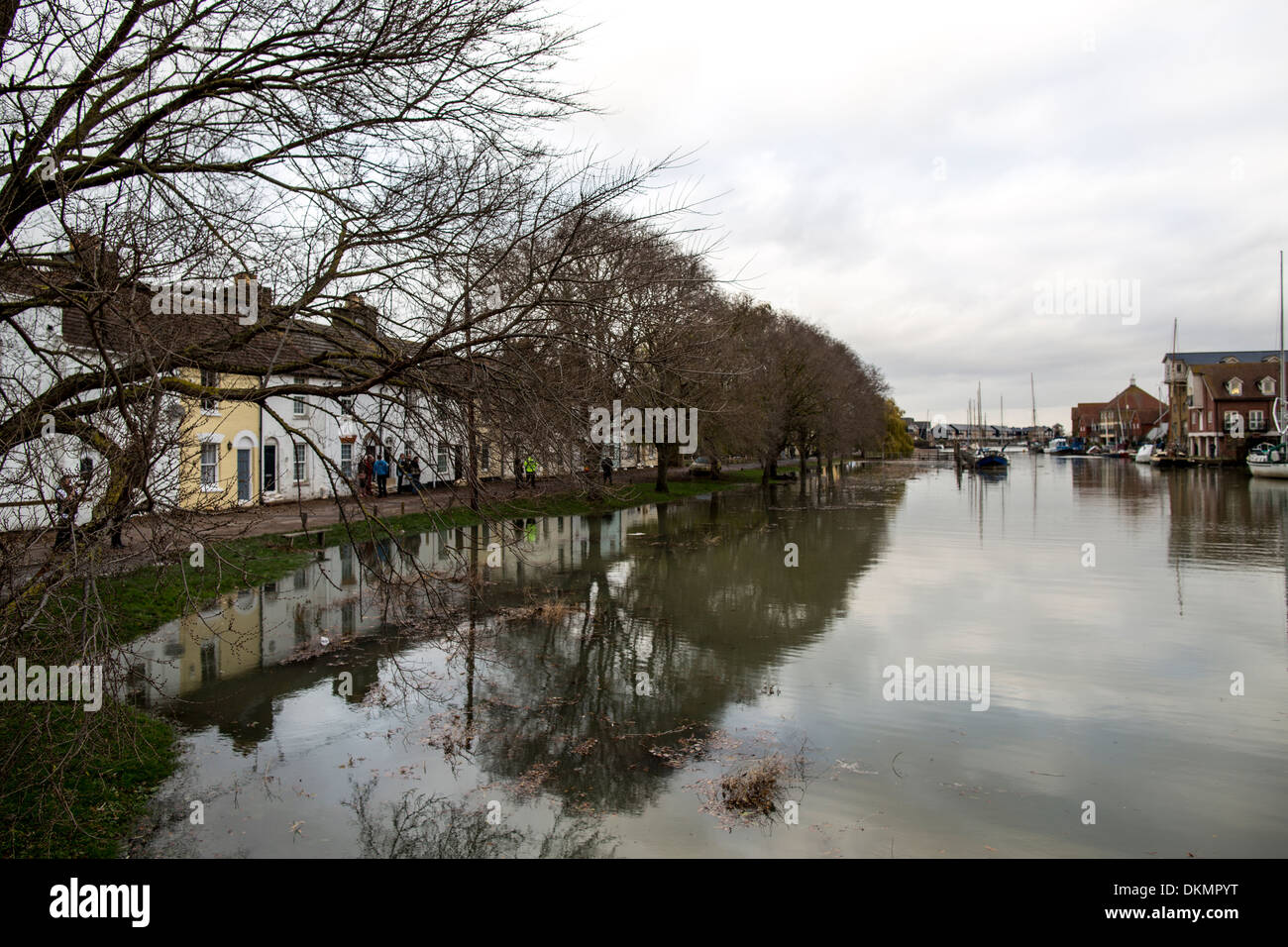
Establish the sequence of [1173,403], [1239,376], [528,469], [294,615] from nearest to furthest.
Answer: [528,469], [294,615], [1239,376], [1173,403]

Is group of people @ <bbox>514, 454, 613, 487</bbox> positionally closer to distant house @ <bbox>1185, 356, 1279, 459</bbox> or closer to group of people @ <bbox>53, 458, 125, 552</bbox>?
group of people @ <bbox>53, 458, 125, 552</bbox>

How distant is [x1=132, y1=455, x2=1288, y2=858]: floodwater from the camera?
643 centimetres

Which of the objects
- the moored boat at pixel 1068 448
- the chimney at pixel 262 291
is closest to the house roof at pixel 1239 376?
the moored boat at pixel 1068 448

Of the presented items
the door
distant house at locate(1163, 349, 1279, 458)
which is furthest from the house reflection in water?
distant house at locate(1163, 349, 1279, 458)

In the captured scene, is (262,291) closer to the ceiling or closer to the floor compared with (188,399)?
closer to the ceiling

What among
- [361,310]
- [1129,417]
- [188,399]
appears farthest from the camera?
[1129,417]

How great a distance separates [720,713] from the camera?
9203 mm

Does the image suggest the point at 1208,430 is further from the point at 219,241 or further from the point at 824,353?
the point at 219,241

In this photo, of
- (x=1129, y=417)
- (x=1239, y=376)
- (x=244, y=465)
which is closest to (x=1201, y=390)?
(x=1239, y=376)

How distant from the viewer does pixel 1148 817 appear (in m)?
6.67

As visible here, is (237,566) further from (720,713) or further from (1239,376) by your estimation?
(1239,376)

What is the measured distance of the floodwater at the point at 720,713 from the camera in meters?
6.43

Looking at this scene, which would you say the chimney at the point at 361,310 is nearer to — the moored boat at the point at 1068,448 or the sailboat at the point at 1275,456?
the sailboat at the point at 1275,456
